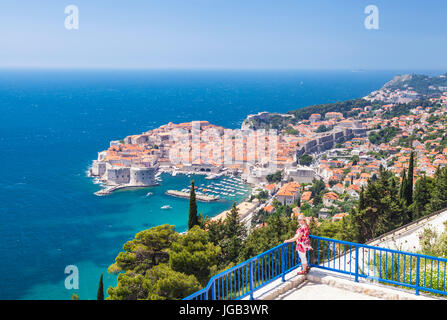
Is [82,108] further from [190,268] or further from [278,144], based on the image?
[190,268]

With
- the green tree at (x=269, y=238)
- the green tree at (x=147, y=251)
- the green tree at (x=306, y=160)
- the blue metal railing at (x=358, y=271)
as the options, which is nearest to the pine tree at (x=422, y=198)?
the green tree at (x=269, y=238)

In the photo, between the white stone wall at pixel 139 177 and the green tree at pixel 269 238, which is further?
the white stone wall at pixel 139 177

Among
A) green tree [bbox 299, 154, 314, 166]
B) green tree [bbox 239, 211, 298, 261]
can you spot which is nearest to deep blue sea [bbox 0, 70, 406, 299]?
green tree [bbox 239, 211, 298, 261]

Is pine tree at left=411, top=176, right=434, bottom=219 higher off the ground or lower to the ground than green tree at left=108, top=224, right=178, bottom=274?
higher

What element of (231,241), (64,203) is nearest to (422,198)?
(231,241)

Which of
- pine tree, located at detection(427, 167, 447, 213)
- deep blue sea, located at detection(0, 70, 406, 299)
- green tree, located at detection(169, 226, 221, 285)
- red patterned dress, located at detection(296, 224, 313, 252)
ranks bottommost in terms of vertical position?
deep blue sea, located at detection(0, 70, 406, 299)

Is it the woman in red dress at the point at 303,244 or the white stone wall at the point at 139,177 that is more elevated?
the woman in red dress at the point at 303,244

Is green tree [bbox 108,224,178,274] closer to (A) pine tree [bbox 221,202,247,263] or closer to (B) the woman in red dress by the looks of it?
(A) pine tree [bbox 221,202,247,263]

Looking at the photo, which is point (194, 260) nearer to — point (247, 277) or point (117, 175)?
point (247, 277)

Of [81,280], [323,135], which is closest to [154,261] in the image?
[81,280]

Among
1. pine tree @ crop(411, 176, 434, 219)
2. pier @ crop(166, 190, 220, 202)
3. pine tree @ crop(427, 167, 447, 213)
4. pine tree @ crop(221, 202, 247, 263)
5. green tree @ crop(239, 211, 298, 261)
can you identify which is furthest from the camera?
pier @ crop(166, 190, 220, 202)

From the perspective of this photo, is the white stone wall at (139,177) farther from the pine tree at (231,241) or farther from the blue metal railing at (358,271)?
the blue metal railing at (358,271)
